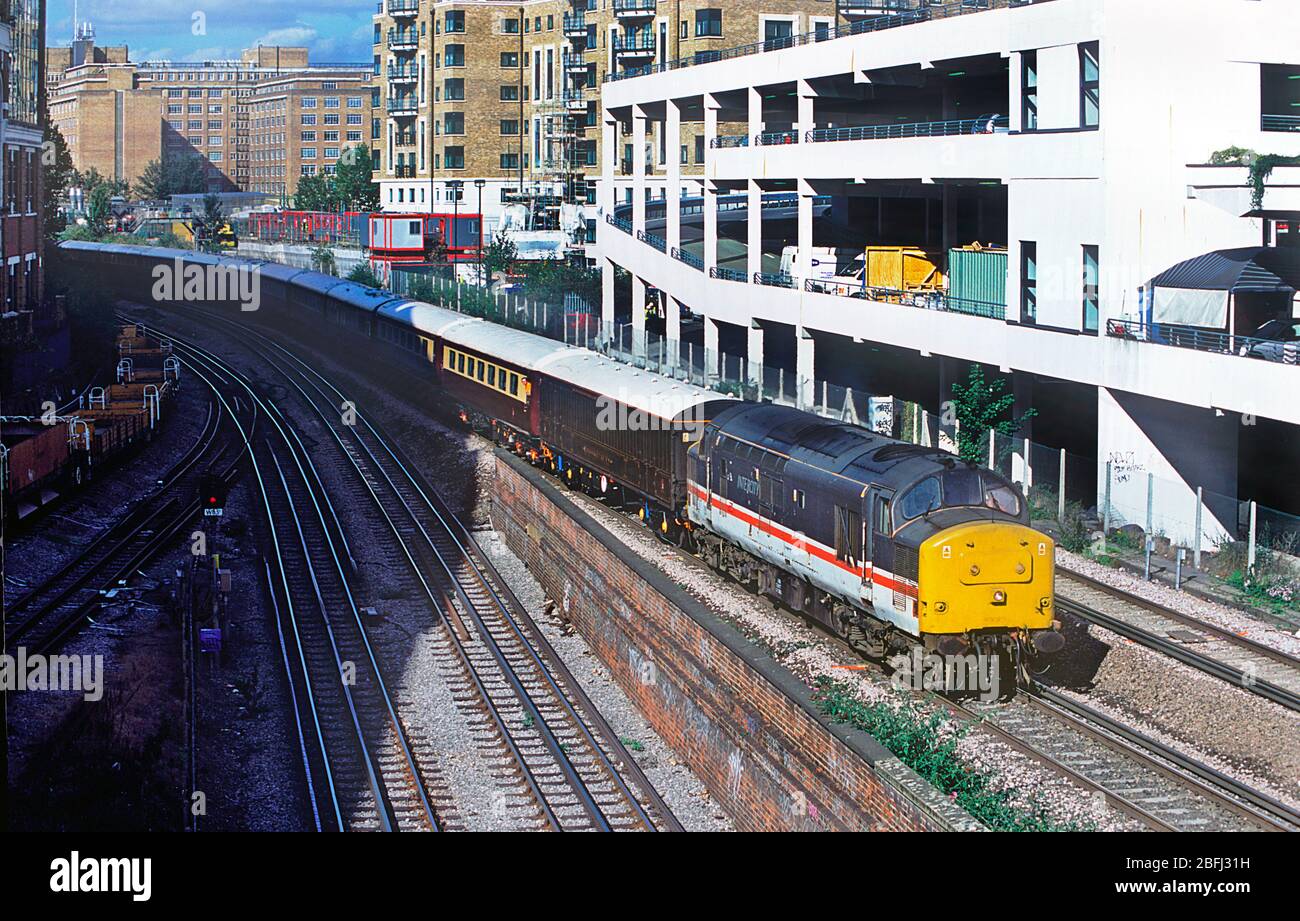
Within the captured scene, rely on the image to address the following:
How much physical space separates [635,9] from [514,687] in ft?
167

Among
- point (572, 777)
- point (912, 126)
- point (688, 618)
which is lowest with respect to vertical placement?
point (572, 777)

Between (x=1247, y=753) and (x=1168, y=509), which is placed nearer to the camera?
(x=1247, y=753)

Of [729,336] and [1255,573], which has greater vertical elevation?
→ [729,336]

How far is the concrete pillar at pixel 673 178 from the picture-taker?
4044 centimetres

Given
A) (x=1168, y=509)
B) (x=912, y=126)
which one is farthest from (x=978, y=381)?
(x=912, y=126)

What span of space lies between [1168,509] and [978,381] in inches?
A: 179

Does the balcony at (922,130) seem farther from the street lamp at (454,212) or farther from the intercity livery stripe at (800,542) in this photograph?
the street lamp at (454,212)

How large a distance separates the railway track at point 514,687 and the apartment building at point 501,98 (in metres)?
39.8

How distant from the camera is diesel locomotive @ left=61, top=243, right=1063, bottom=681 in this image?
1566 centimetres

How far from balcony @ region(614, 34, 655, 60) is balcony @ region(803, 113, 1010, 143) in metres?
34.4

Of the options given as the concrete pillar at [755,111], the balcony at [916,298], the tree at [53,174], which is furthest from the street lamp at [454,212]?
the balcony at [916,298]

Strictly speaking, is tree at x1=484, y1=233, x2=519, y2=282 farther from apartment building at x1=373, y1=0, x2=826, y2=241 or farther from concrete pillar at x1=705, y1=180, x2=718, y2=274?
concrete pillar at x1=705, y1=180, x2=718, y2=274
